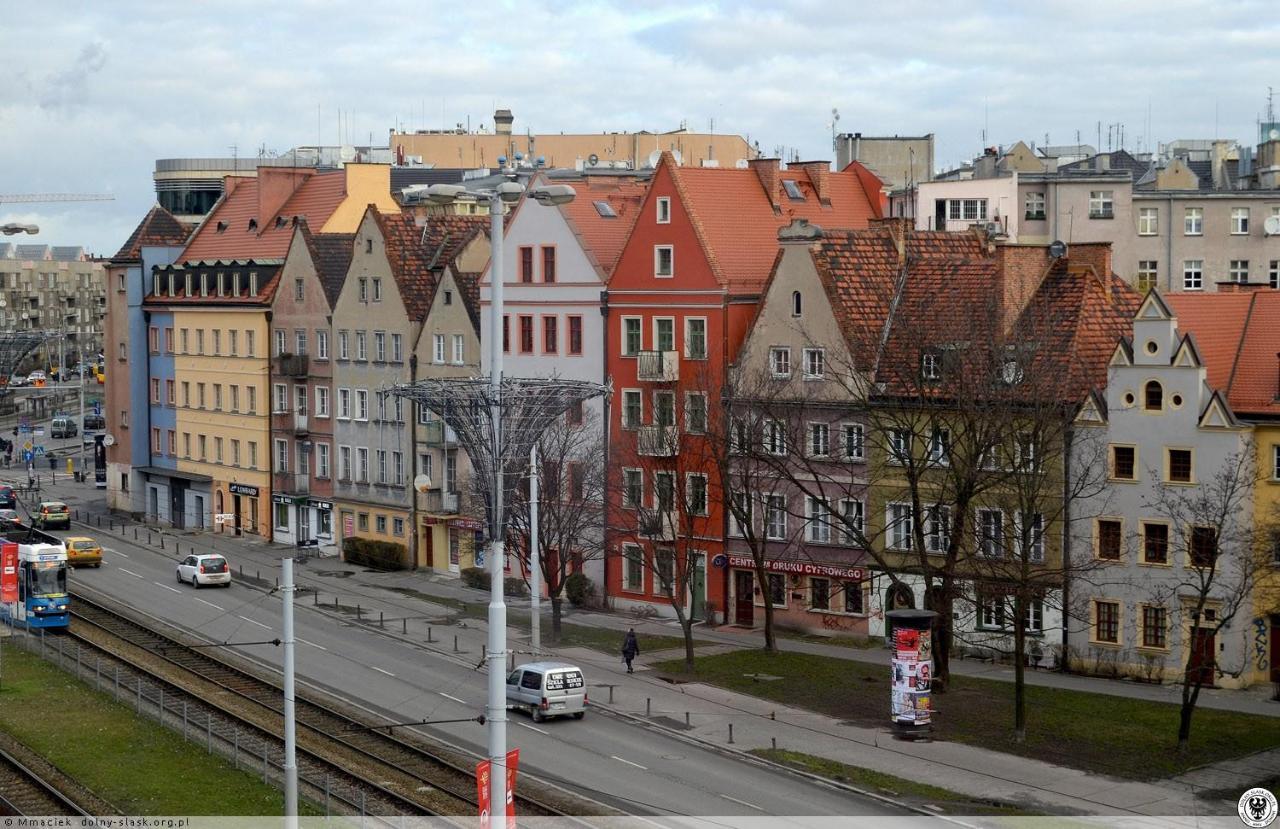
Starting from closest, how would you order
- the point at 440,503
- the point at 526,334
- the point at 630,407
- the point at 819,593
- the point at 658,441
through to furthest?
the point at 819,593 < the point at 658,441 < the point at 630,407 < the point at 526,334 < the point at 440,503

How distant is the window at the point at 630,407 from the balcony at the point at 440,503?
12.4m

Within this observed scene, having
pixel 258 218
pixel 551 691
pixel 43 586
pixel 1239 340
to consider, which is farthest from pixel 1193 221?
pixel 43 586

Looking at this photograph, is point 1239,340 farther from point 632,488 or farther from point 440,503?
point 440,503

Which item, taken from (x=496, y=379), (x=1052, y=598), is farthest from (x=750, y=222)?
(x=496, y=379)

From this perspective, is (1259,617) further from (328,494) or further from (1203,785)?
(328,494)

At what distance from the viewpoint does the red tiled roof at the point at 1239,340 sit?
60.2m

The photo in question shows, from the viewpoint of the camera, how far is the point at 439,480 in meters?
88.2

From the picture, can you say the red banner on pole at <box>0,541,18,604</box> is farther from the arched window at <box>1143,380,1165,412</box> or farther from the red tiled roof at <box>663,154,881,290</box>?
the arched window at <box>1143,380,1165,412</box>

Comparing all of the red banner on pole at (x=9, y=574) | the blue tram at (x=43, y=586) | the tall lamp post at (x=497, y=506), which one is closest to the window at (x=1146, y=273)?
the blue tram at (x=43, y=586)

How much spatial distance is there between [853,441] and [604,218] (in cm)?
1927

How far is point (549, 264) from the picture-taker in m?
81.2

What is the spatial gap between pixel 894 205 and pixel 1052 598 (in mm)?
44535

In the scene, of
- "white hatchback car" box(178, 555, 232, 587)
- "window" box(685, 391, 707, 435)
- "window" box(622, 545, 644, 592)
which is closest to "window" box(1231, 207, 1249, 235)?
"window" box(685, 391, 707, 435)

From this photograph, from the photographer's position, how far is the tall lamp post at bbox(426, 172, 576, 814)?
32188 mm
